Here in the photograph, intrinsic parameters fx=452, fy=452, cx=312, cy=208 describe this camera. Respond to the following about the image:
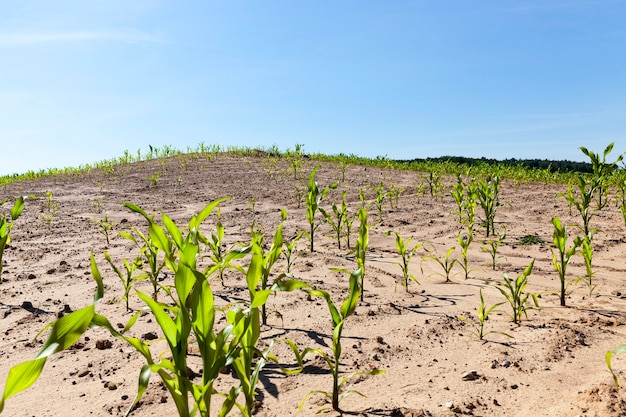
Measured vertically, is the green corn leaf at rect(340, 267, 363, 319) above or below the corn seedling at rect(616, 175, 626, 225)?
below

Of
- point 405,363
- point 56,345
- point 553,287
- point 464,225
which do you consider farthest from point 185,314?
point 464,225

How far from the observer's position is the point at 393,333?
99.7 inches

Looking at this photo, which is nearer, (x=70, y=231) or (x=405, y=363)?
(x=405, y=363)

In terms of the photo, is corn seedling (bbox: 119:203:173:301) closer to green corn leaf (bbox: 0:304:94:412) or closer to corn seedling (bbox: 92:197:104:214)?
green corn leaf (bbox: 0:304:94:412)

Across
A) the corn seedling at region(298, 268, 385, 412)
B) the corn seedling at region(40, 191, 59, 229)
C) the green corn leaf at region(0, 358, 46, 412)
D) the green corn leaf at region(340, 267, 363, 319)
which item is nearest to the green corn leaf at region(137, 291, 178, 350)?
the green corn leaf at region(0, 358, 46, 412)

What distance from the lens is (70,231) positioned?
20.8ft

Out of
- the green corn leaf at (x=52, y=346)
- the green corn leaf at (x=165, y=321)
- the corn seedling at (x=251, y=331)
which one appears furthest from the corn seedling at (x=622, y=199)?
the green corn leaf at (x=52, y=346)

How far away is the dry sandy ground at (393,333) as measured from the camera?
6.07 ft

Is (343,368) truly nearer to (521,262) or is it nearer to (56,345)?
(56,345)

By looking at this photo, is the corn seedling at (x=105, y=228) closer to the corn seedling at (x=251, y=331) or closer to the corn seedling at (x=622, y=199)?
the corn seedling at (x=251, y=331)

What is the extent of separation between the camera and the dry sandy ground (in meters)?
1.85

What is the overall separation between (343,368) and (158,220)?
5.70 metres

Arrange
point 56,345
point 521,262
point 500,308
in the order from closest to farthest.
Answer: point 56,345, point 500,308, point 521,262

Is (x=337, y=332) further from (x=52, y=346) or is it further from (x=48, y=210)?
(x=48, y=210)
